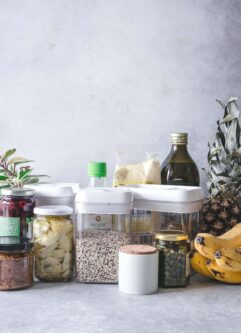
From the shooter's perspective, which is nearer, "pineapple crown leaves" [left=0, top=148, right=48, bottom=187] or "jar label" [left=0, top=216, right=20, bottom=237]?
"jar label" [left=0, top=216, right=20, bottom=237]

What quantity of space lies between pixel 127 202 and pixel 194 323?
1.02 feet

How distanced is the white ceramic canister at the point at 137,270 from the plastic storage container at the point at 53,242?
13cm

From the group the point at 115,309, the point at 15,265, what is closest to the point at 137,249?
the point at 115,309

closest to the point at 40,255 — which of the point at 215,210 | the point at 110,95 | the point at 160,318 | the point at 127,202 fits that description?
the point at 127,202

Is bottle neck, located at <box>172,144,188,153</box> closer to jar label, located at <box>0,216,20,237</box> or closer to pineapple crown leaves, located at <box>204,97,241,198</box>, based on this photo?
pineapple crown leaves, located at <box>204,97,241,198</box>

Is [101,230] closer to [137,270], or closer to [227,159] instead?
[137,270]

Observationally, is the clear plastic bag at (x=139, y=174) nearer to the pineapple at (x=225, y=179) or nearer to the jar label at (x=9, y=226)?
the pineapple at (x=225, y=179)

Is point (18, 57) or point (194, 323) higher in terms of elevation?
point (18, 57)

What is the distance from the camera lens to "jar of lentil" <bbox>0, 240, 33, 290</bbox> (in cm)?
114

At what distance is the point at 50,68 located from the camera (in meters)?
1.61

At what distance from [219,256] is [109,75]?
66 centimetres

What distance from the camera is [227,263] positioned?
117 centimetres

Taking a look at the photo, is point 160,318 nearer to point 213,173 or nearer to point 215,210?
point 215,210

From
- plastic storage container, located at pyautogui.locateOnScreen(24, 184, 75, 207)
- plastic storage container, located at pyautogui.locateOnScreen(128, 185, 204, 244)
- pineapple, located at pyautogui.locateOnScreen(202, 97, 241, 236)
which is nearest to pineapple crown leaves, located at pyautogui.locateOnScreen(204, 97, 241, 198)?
pineapple, located at pyautogui.locateOnScreen(202, 97, 241, 236)
